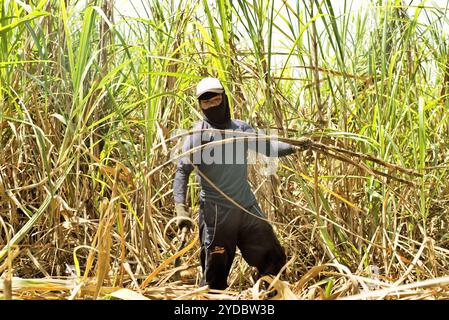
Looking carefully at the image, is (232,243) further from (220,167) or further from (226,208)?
(220,167)

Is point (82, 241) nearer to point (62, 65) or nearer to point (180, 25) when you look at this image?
point (62, 65)

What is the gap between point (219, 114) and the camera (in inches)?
96.4

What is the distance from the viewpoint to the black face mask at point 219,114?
7.99 feet

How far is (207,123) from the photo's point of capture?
8.32 feet

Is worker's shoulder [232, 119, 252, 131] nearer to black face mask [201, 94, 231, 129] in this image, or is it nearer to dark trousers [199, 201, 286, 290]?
black face mask [201, 94, 231, 129]

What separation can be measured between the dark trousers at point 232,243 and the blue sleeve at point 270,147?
0.26 meters

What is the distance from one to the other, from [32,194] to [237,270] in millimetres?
938

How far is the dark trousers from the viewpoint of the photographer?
2568 mm

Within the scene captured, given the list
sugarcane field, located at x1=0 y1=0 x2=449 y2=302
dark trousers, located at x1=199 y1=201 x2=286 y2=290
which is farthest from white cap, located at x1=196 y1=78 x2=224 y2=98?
dark trousers, located at x1=199 y1=201 x2=286 y2=290

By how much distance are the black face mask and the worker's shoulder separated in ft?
0.13

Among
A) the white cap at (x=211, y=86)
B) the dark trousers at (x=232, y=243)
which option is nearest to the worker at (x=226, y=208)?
the dark trousers at (x=232, y=243)

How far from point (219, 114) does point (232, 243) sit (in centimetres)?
54

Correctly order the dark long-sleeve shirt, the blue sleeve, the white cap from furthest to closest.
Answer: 1. the dark long-sleeve shirt
2. the white cap
3. the blue sleeve
